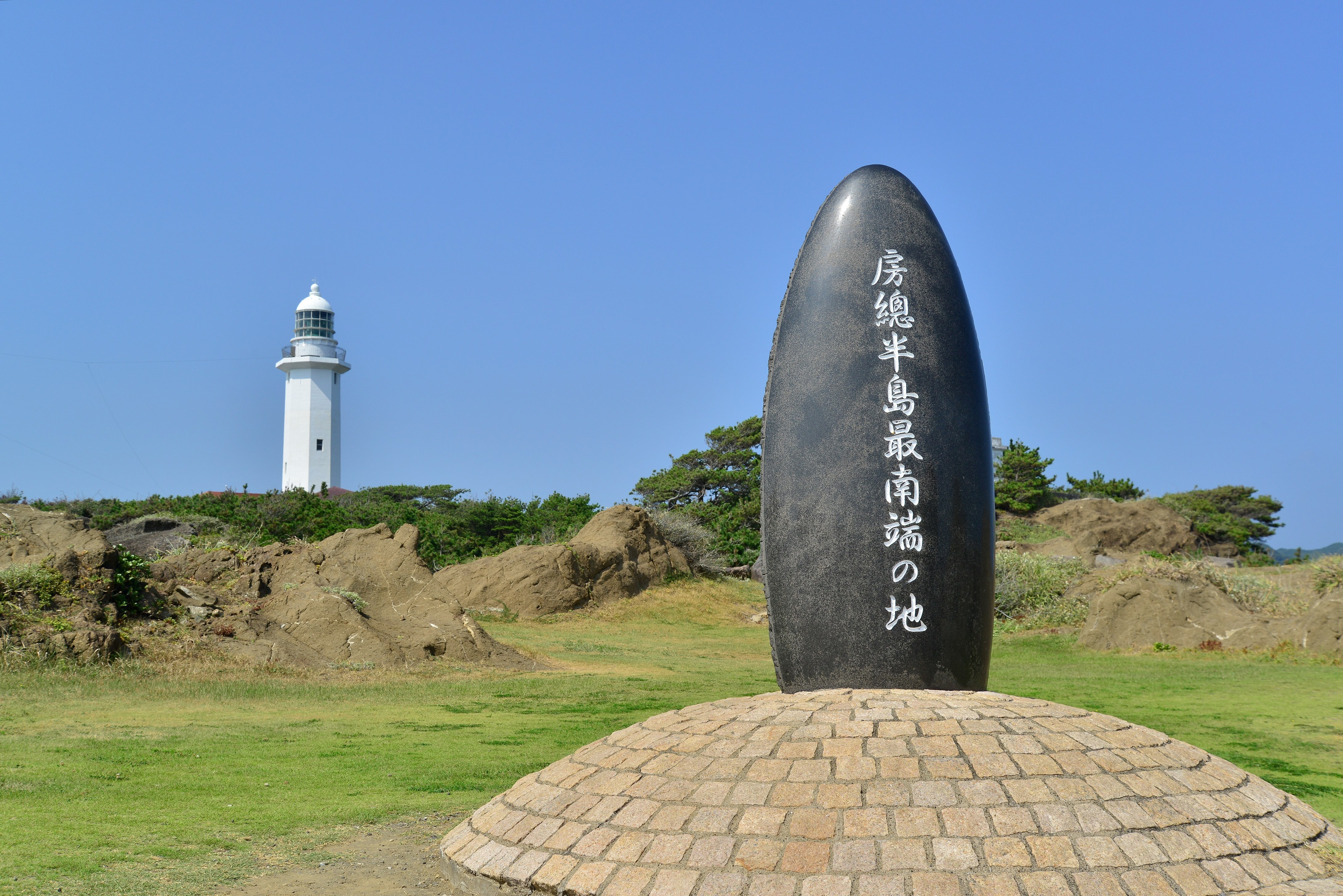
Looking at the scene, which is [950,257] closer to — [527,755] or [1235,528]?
[527,755]

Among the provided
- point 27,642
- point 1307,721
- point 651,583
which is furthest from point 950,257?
point 651,583

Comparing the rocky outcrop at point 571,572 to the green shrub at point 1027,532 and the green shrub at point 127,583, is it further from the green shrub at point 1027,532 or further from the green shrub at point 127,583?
the green shrub at point 1027,532

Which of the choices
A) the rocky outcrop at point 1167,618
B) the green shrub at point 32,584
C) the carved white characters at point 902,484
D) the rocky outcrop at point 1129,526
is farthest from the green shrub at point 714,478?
the carved white characters at point 902,484

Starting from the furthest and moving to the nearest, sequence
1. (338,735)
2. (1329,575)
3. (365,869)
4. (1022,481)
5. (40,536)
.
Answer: (1022,481), (1329,575), (40,536), (338,735), (365,869)

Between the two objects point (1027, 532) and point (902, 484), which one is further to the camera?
point (1027, 532)

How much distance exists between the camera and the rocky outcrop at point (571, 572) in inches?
998

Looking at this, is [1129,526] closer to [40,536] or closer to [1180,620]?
[1180,620]

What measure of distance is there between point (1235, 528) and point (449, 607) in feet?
111

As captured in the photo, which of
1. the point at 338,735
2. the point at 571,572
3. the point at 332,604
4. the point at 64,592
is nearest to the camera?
the point at 338,735

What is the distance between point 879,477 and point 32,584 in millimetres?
12286

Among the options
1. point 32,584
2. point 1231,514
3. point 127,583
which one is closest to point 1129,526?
point 1231,514

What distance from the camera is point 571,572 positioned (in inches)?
1022

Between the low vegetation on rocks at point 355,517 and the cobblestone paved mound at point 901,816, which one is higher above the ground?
the low vegetation on rocks at point 355,517

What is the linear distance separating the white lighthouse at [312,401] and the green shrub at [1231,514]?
31.6 m
